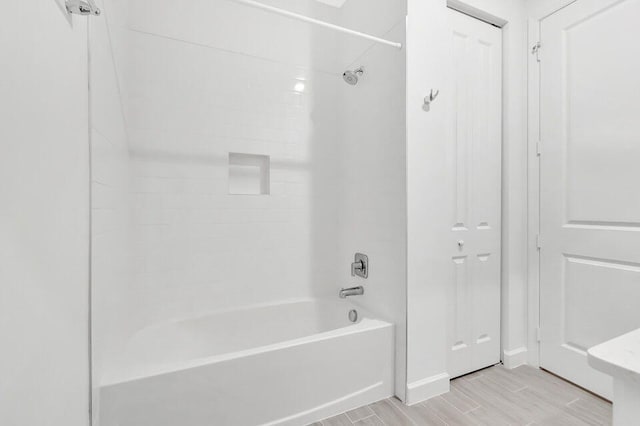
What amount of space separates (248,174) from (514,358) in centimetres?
228

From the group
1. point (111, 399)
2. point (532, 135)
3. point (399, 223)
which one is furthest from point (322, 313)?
point (532, 135)

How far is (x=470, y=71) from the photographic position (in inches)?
74.2

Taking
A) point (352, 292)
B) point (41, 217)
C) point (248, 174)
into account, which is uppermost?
point (248, 174)

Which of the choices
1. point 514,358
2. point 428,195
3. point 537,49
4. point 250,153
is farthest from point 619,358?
point 537,49

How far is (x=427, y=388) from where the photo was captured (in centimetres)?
160

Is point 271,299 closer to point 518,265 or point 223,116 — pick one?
point 223,116

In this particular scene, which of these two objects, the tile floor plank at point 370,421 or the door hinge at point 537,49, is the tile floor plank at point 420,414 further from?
the door hinge at point 537,49

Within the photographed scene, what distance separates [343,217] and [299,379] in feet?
3.94

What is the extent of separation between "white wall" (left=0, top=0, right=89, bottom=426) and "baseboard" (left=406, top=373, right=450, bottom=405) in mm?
1479

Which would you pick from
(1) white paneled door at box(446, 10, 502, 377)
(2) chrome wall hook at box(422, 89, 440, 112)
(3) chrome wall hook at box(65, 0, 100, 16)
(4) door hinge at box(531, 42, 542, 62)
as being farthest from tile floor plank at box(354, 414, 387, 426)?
(4) door hinge at box(531, 42, 542, 62)

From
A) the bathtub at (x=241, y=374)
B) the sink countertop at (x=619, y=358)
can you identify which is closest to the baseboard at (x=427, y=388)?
the bathtub at (x=241, y=374)

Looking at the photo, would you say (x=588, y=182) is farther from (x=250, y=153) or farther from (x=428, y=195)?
(x=250, y=153)

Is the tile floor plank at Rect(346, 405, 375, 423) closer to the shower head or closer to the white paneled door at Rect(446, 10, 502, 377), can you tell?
the white paneled door at Rect(446, 10, 502, 377)

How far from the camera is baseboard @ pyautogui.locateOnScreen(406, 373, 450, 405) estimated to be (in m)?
1.56
